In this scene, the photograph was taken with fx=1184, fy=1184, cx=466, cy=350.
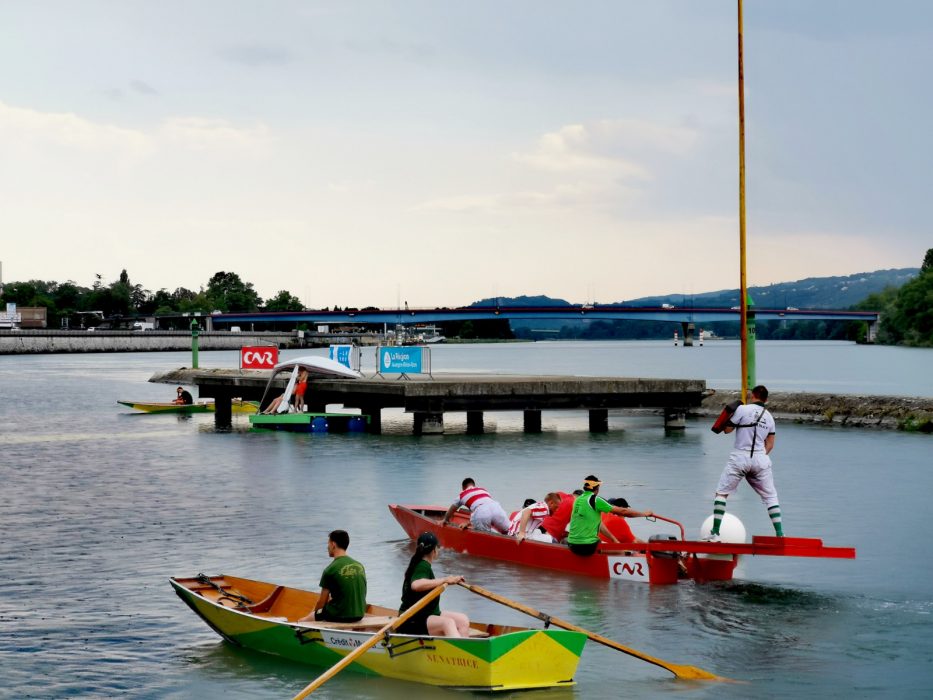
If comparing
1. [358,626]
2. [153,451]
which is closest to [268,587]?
[358,626]

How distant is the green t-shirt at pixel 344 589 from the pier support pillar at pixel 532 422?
3439cm

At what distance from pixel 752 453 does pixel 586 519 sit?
2922mm

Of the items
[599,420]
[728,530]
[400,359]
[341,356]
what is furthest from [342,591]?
[341,356]

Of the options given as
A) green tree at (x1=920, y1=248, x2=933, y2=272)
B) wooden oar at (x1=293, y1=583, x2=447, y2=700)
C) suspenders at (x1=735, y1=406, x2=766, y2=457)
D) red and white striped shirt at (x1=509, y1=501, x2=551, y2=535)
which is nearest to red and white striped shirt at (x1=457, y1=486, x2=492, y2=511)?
red and white striped shirt at (x1=509, y1=501, x2=551, y2=535)

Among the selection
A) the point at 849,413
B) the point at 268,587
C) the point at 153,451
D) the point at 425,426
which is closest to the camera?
the point at 268,587

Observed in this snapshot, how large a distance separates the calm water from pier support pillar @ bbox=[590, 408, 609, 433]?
0.88 m

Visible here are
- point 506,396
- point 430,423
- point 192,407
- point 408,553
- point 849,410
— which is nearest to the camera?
point 408,553

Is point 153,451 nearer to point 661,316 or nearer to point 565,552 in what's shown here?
point 565,552

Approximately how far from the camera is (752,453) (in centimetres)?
1809

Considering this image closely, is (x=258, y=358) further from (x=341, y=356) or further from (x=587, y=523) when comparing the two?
(x=587, y=523)

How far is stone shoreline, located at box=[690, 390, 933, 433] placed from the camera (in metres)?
46.6

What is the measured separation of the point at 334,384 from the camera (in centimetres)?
4703

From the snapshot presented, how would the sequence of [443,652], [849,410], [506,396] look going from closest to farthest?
[443,652], [506,396], [849,410]

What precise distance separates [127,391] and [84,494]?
189 ft
